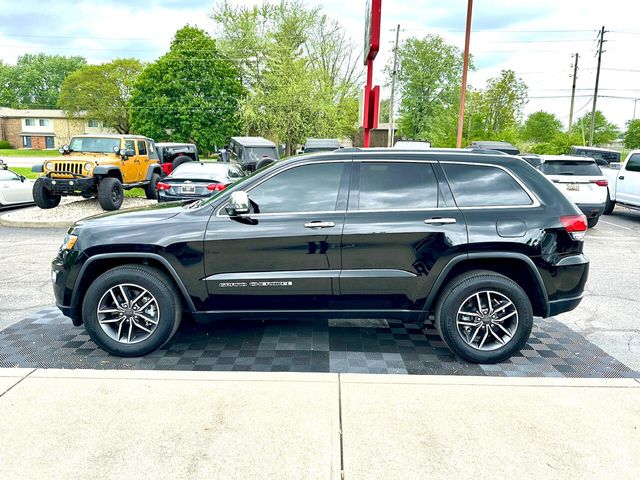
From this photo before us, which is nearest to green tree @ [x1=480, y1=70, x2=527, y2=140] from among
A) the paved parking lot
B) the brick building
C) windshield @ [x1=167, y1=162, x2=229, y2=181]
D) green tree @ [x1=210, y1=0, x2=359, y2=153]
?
green tree @ [x1=210, y1=0, x2=359, y2=153]

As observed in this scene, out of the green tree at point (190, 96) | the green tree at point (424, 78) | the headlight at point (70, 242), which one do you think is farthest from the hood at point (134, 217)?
the green tree at point (424, 78)

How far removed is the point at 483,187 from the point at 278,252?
6.04ft

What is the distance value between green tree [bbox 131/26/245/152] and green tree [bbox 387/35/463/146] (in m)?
23.5

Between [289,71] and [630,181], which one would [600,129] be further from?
[630,181]

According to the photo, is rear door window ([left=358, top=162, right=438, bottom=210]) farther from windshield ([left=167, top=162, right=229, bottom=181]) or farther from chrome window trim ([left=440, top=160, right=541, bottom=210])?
windshield ([left=167, top=162, right=229, bottom=181])

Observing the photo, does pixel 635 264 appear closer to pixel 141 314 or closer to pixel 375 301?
pixel 375 301

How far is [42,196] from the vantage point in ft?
40.5

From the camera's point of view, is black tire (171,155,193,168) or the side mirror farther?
black tire (171,155,193,168)

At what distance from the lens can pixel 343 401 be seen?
3.36 metres

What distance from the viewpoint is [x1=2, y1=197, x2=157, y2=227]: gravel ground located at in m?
11.6

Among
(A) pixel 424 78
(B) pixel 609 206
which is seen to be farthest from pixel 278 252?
(A) pixel 424 78

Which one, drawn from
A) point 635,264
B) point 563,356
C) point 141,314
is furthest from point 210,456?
point 635,264

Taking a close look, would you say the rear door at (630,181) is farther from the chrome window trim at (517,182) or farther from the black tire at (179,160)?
the black tire at (179,160)

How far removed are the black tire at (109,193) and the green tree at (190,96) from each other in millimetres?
30186
